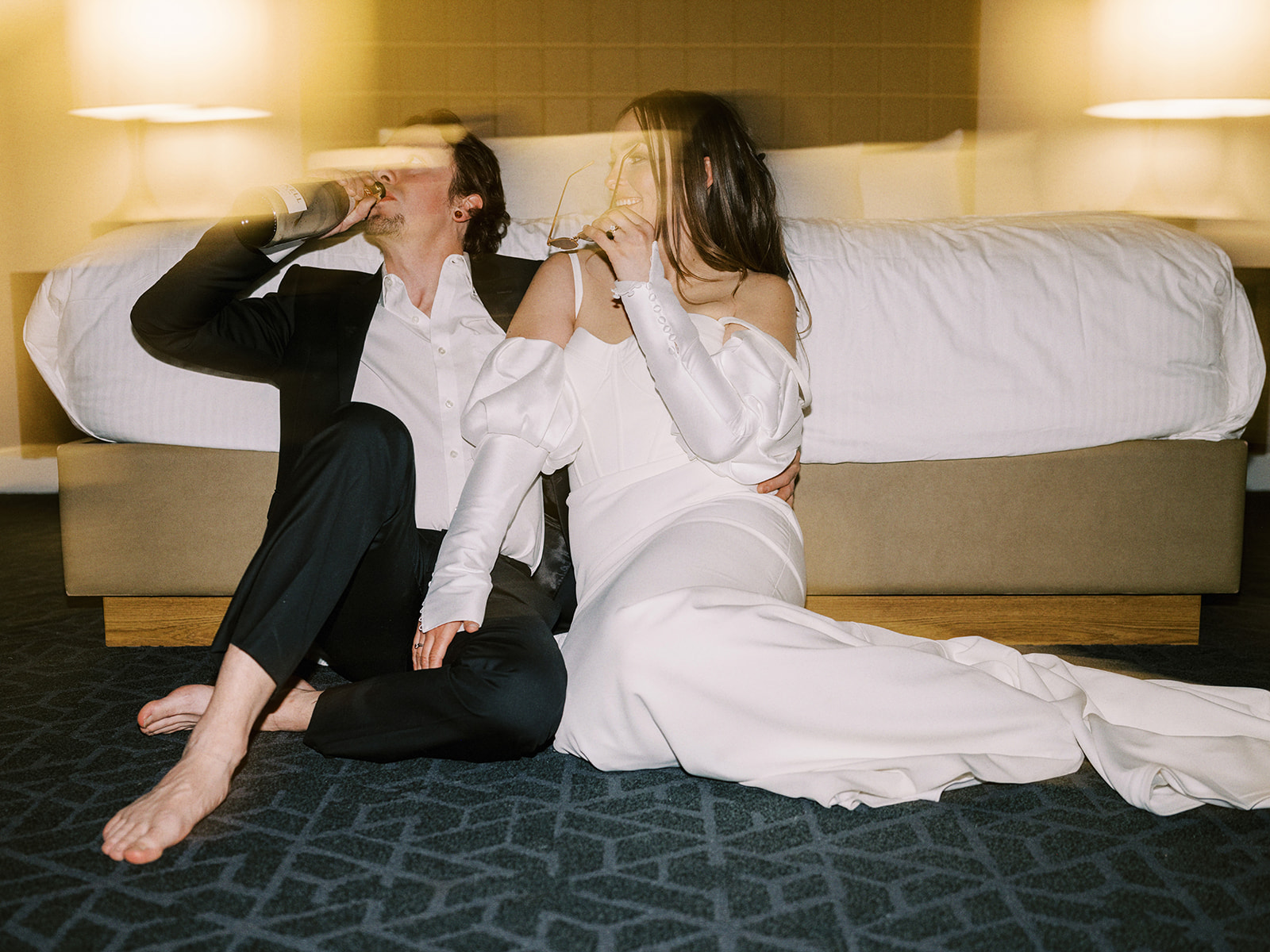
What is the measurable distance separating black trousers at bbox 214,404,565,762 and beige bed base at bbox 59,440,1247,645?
19.4 inches

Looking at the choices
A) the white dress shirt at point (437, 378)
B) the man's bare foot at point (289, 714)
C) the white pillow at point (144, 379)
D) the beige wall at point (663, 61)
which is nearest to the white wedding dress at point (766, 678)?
the white dress shirt at point (437, 378)

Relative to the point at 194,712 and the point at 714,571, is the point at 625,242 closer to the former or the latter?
the point at 714,571

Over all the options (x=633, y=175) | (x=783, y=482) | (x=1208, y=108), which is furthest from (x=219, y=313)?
(x=1208, y=108)

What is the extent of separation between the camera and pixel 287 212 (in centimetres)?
128

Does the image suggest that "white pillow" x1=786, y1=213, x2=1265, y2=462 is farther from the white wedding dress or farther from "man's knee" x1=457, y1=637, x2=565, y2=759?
"man's knee" x1=457, y1=637, x2=565, y2=759

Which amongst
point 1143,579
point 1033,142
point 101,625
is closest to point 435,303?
point 101,625

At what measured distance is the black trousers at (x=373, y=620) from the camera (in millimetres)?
1073

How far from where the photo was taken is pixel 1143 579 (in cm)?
162

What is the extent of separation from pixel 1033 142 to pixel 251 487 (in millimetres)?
2830

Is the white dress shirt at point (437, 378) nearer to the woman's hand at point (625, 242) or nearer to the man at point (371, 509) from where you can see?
the man at point (371, 509)

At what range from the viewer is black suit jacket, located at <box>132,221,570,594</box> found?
1286 millimetres

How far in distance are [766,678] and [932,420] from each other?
2.23 feet

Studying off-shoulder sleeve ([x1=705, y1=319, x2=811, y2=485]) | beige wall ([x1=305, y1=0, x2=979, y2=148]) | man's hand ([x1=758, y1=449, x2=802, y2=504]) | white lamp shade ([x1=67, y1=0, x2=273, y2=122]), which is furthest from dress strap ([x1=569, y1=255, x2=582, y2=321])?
white lamp shade ([x1=67, y1=0, x2=273, y2=122])

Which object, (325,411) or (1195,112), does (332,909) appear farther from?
(1195,112)
